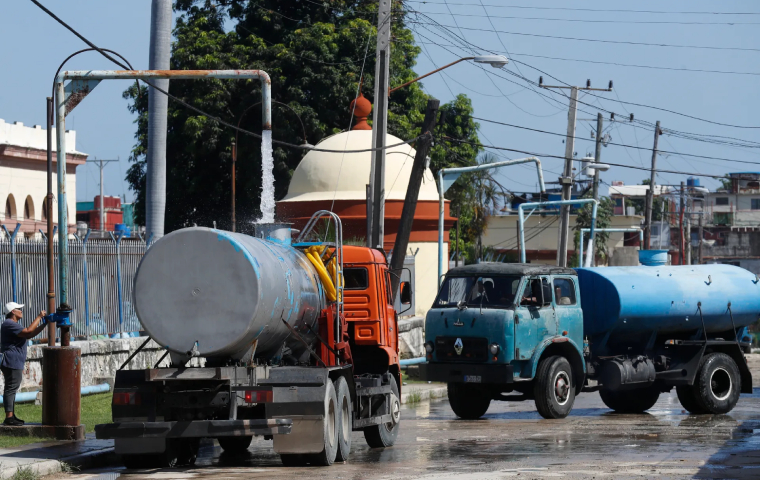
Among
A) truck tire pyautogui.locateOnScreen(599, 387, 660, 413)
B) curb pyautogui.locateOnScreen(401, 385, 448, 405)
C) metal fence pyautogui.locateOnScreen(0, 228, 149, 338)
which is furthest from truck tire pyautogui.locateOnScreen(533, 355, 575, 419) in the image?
metal fence pyautogui.locateOnScreen(0, 228, 149, 338)

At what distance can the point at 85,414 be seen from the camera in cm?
1656

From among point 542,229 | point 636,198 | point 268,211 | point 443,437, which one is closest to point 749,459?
point 443,437

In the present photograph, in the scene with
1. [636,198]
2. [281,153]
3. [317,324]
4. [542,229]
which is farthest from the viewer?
[636,198]

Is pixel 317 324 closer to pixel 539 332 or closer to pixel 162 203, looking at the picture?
pixel 539 332

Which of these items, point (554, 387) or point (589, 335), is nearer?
point (554, 387)

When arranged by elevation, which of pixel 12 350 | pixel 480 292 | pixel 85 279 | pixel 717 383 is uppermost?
pixel 85 279

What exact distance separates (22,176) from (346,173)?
65.6 feet

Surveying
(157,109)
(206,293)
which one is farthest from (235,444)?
(157,109)

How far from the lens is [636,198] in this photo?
10131cm

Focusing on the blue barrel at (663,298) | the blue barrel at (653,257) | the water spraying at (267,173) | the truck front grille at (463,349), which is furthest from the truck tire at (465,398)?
the blue barrel at (653,257)

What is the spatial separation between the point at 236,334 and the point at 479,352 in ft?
24.2

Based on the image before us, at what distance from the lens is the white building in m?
45.6

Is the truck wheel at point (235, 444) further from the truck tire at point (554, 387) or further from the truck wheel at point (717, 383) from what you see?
the truck wheel at point (717, 383)

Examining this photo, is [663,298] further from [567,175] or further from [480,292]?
[567,175]
